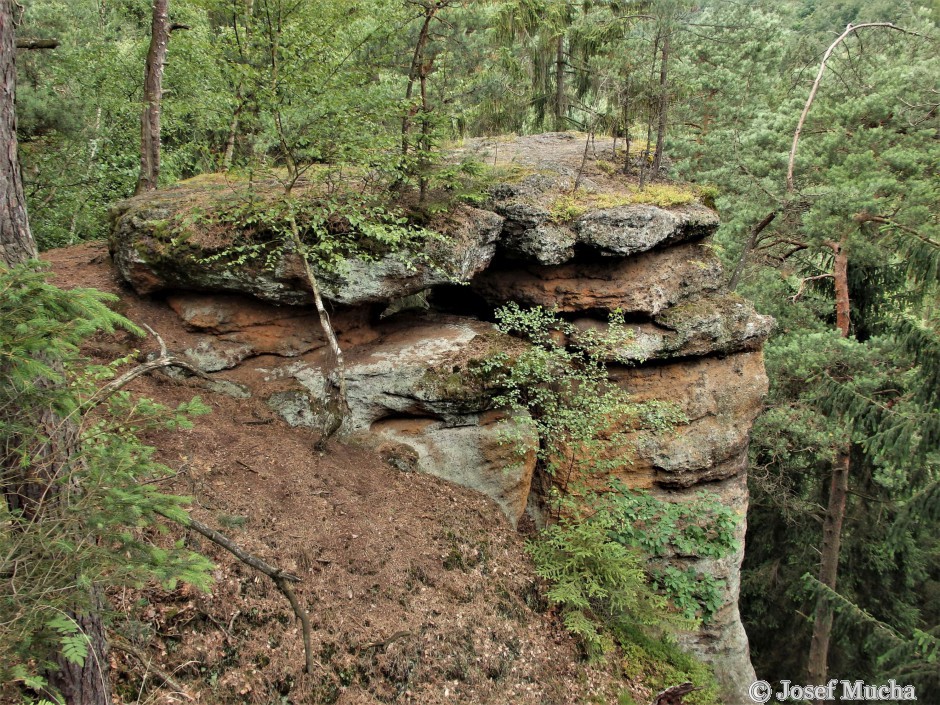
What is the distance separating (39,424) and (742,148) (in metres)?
15.0

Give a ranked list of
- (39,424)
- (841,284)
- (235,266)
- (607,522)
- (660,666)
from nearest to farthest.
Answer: (39,424) → (607,522) → (235,266) → (660,666) → (841,284)

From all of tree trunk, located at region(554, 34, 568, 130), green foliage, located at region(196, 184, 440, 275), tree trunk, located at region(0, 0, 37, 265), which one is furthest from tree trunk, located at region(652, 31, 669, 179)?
tree trunk, located at region(0, 0, 37, 265)

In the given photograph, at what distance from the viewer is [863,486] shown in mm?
13359

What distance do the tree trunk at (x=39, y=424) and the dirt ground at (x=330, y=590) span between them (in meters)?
0.63

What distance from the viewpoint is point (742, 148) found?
1371 centimetres

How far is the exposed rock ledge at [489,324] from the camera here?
802cm

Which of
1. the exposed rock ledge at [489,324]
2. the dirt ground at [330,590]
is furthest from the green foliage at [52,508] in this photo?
the exposed rock ledge at [489,324]

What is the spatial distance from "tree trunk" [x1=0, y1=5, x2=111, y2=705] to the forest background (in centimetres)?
340

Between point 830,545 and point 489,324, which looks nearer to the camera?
point 489,324

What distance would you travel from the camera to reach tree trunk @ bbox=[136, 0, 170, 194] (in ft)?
27.3

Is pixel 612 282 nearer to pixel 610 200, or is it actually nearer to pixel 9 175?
pixel 610 200

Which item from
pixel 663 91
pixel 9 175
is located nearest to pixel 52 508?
pixel 9 175

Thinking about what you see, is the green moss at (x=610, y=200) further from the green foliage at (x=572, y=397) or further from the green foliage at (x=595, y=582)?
the green foliage at (x=595, y=582)

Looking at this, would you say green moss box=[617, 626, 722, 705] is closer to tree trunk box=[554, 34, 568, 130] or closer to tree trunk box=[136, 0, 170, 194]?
tree trunk box=[136, 0, 170, 194]
